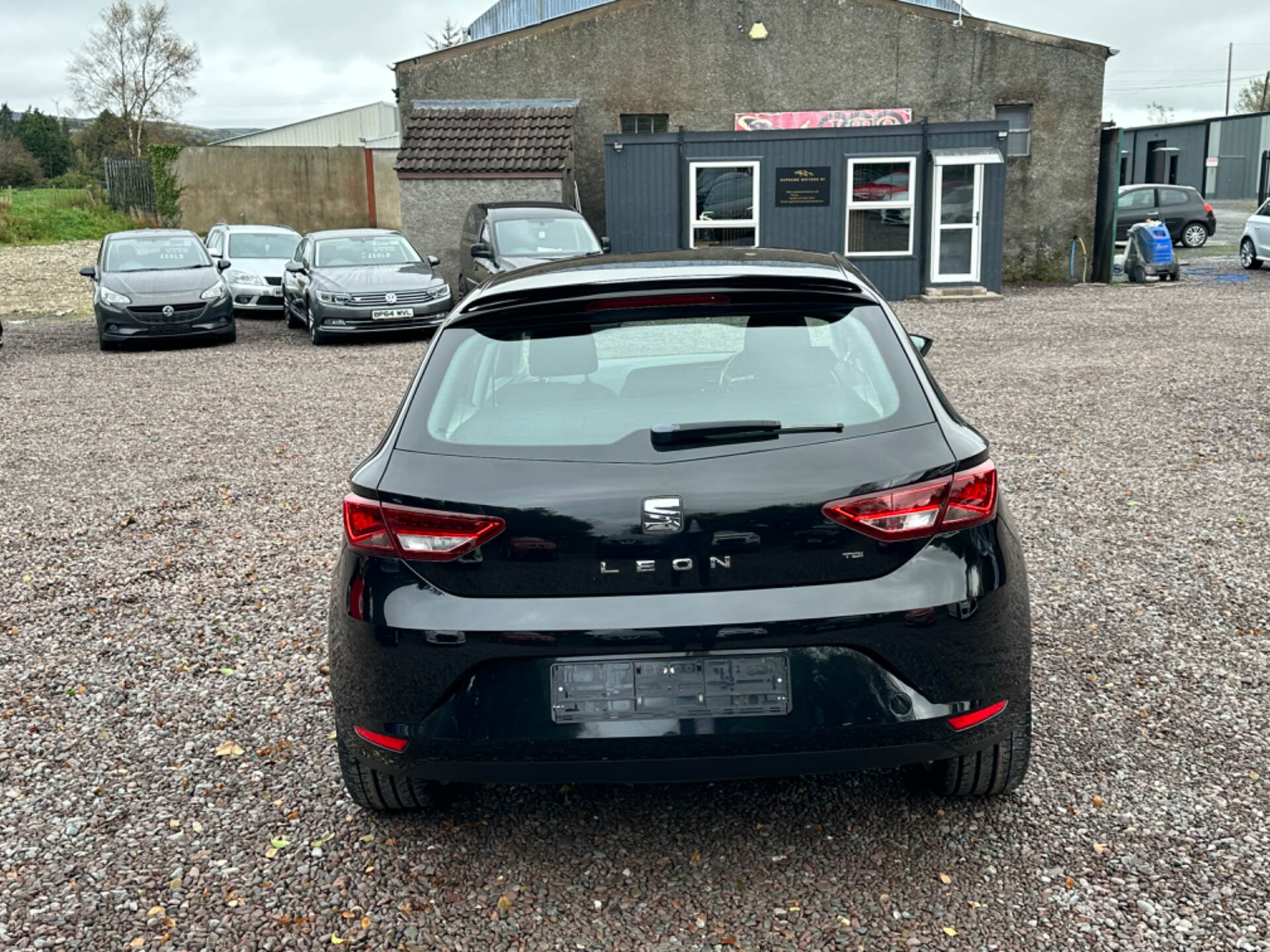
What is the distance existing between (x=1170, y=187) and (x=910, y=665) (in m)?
32.9

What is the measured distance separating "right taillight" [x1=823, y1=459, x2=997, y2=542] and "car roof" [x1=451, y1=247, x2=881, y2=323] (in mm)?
697

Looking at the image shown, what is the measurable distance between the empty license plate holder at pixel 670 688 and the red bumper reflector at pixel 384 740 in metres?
0.43

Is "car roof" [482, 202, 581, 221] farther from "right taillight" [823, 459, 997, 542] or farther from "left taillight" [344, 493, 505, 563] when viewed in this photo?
"right taillight" [823, 459, 997, 542]

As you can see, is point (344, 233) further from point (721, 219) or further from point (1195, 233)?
point (1195, 233)

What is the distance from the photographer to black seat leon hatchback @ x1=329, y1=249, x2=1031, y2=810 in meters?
2.88

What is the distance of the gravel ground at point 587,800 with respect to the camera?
3.04 meters

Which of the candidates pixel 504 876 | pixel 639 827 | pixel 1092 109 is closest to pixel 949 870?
pixel 639 827

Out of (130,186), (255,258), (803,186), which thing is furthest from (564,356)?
(130,186)

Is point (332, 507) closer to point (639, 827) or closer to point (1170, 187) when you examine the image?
point (639, 827)

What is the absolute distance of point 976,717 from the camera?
3062 mm

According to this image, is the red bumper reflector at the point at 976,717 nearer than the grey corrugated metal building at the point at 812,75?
Yes

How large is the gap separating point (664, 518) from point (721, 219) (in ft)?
64.5

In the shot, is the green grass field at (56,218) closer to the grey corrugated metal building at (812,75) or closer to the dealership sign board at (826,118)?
the grey corrugated metal building at (812,75)

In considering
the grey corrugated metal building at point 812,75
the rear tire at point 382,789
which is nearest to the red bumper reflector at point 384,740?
the rear tire at point 382,789
